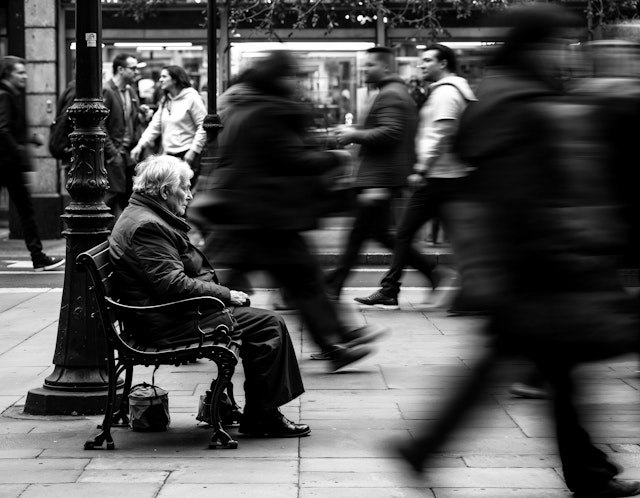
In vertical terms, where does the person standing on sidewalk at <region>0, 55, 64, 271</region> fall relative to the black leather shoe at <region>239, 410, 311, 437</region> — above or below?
above

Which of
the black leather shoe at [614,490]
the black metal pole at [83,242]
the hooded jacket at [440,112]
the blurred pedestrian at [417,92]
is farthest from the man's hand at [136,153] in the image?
the black leather shoe at [614,490]

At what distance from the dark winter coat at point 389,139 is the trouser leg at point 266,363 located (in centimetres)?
352

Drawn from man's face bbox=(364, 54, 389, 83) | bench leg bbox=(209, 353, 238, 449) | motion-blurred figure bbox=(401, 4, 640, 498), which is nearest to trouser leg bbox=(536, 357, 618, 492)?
motion-blurred figure bbox=(401, 4, 640, 498)

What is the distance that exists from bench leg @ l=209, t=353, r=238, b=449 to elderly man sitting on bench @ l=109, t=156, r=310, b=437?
8.0 inches

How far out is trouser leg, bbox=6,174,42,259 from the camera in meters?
12.2

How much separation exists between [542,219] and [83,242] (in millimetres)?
3343

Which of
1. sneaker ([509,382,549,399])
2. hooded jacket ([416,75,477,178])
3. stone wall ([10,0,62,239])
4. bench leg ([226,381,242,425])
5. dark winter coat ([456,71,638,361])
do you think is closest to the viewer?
dark winter coat ([456,71,638,361])

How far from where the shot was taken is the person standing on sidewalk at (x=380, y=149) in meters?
9.38

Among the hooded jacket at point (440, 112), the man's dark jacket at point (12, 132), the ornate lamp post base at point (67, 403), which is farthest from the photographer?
the man's dark jacket at point (12, 132)

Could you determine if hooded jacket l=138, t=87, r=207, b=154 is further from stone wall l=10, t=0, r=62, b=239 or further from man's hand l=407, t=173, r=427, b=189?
stone wall l=10, t=0, r=62, b=239

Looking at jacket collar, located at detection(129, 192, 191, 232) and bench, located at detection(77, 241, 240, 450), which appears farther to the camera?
jacket collar, located at detection(129, 192, 191, 232)

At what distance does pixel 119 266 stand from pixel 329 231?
1089 centimetres

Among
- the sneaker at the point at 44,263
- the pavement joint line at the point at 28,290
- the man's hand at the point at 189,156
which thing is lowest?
the pavement joint line at the point at 28,290

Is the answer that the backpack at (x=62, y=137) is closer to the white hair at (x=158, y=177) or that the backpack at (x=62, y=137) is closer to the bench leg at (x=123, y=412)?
the white hair at (x=158, y=177)
